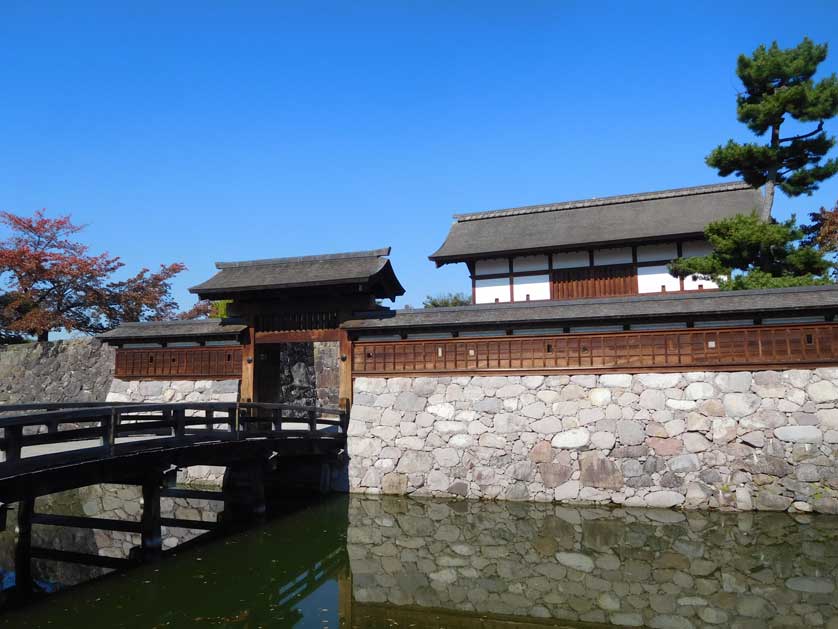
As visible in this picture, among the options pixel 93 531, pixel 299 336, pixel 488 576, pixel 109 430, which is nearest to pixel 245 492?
pixel 93 531

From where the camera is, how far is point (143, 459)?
9703mm

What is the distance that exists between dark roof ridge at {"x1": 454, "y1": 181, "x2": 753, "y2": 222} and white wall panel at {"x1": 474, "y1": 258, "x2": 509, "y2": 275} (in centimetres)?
326

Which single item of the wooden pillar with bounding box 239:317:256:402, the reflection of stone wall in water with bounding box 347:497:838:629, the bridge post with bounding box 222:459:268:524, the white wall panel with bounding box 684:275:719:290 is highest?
the white wall panel with bounding box 684:275:719:290

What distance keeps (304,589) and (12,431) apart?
450cm

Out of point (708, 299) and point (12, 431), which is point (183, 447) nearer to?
point (12, 431)

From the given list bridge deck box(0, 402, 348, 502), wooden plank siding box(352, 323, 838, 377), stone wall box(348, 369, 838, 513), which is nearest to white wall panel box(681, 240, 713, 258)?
wooden plank siding box(352, 323, 838, 377)

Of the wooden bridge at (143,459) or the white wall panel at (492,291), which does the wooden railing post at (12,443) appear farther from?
the white wall panel at (492,291)

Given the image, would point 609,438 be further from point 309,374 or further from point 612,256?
point 309,374

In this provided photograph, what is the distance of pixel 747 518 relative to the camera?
39.2 feet

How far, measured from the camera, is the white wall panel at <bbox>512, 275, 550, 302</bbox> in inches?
793

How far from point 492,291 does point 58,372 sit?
17.2 meters

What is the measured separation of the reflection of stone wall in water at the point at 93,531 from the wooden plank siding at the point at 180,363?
3.36 metres

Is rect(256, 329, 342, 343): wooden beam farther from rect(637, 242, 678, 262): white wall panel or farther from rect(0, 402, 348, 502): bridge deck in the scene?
rect(637, 242, 678, 262): white wall panel

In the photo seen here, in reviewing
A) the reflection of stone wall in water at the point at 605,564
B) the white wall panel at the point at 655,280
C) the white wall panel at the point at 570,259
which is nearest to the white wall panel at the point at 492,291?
the white wall panel at the point at 570,259
